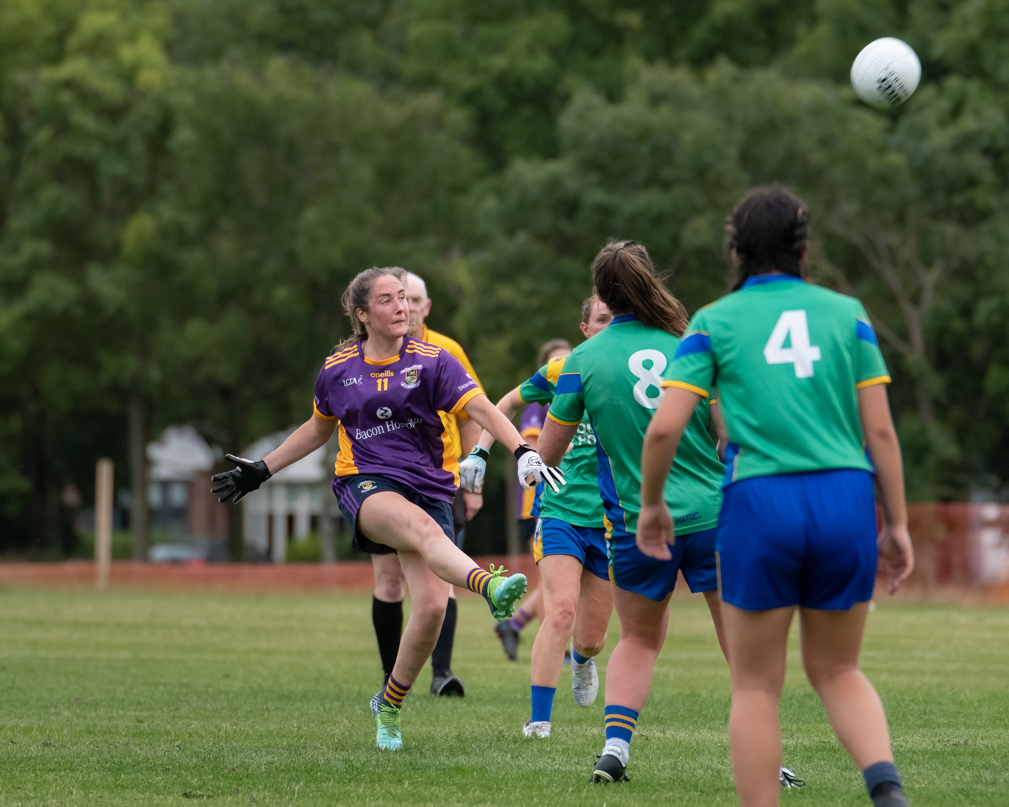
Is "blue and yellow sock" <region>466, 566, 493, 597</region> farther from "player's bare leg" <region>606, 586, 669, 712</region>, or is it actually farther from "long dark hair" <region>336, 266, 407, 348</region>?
"long dark hair" <region>336, 266, 407, 348</region>

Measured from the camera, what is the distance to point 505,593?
586cm

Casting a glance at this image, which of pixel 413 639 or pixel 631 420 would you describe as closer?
pixel 631 420

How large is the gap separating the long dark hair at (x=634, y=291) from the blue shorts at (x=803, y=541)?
5.63ft

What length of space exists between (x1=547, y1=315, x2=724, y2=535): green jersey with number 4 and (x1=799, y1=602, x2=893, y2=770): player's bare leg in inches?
51.2

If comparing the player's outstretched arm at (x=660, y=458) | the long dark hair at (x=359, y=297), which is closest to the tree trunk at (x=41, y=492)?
the long dark hair at (x=359, y=297)

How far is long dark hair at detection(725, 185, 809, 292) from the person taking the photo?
443 centimetres

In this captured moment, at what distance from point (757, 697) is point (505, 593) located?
168 centimetres

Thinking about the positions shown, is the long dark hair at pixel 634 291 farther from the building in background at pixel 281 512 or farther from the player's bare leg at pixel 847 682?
the building in background at pixel 281 512

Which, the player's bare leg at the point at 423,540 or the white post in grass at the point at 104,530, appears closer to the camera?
the player's bare leg at the point at 423,540

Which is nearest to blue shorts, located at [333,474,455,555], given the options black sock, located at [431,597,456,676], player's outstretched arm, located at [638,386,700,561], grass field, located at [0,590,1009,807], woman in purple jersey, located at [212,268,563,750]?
woman in purple jersey, located at [212,268,563,750]

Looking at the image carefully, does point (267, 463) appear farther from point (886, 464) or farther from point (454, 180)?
point (454, 180)

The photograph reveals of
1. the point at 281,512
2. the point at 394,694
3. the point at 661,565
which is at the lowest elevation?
the point at 281,512

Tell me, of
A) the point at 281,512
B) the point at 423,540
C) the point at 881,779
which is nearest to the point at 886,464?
the point at 881,779

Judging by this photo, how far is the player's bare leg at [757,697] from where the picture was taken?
4.32 metres
